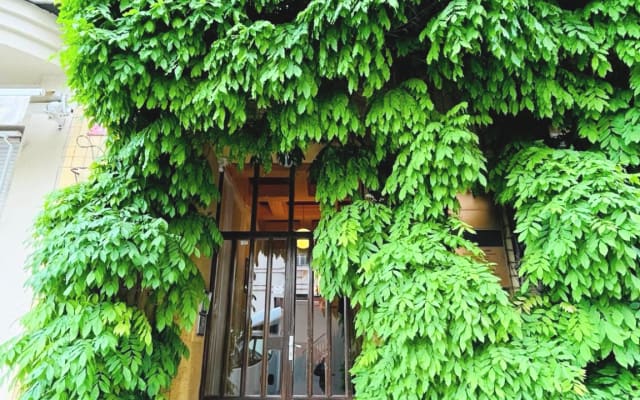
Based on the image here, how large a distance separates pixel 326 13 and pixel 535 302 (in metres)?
2.31

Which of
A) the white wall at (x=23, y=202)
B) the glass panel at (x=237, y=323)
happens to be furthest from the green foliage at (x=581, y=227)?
the white wall at (x=23, y=202)

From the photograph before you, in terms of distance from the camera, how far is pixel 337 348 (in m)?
3.36

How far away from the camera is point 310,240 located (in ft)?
12.2

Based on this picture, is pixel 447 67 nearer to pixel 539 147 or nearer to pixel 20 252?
pixel 539 147

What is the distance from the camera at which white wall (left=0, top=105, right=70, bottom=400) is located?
316cm

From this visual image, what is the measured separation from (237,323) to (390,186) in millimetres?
2170

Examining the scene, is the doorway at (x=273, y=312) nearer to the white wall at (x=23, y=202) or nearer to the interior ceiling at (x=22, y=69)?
the white wall at (x=23, y=202)

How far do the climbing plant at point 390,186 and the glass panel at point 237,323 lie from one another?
2.55 ft

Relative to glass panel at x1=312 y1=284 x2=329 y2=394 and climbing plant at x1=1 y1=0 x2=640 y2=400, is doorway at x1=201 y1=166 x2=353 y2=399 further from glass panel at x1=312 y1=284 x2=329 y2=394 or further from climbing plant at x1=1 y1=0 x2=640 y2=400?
climbing plant at x1=1 y1=0 x2=640 y2=400

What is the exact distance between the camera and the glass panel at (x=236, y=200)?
12.9 ft

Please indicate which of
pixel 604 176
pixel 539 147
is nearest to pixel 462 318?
pixel 604 176

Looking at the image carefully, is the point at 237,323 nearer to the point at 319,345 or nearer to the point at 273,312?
the point at 273,312

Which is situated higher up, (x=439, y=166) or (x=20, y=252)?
(x=439, y=166)

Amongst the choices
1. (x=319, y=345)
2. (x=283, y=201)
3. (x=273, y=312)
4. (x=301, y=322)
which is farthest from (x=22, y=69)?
(x=319, y=345)
